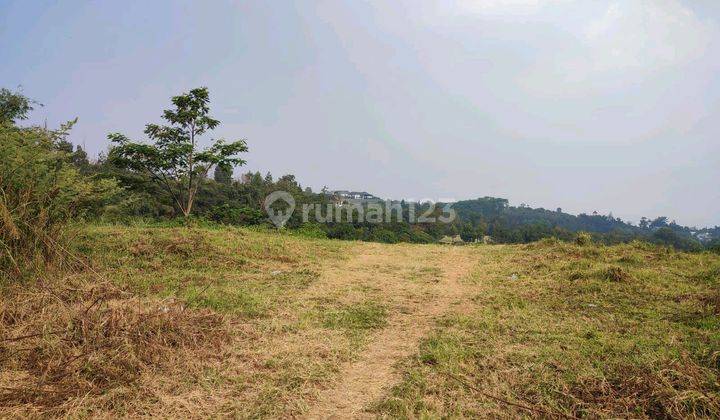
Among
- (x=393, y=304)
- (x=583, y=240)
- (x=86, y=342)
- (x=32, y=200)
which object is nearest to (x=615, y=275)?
(x=393, y=304)

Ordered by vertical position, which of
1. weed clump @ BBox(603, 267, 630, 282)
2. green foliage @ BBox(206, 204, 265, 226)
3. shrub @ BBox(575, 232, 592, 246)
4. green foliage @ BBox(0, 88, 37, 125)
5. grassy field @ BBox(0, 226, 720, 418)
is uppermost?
green foliage @ BBox(0, 88, 37, 125)

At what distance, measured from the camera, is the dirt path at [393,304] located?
10.4 ft

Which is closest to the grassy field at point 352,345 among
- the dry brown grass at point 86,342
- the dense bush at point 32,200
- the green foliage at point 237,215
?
the dry brown grass at point 86,342

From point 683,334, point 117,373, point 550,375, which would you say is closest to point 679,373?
point 550,375

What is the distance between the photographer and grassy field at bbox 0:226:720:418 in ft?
9.64

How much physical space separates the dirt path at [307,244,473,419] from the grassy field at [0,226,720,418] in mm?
26

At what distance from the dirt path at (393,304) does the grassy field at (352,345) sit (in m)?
0.03

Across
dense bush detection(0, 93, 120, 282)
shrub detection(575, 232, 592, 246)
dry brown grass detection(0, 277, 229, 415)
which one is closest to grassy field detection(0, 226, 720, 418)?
dry brown grass detection(0, 277, 229, 415)

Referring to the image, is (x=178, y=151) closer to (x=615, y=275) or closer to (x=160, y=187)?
(x=160, y=187)

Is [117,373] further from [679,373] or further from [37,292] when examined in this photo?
[679,373]

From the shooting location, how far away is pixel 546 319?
16.7 ft

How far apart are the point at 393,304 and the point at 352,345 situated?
6.05 feet

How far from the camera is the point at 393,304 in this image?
5.96m

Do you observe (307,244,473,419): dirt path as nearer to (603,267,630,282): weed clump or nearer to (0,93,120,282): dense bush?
(603,267,630,282): weed clump
